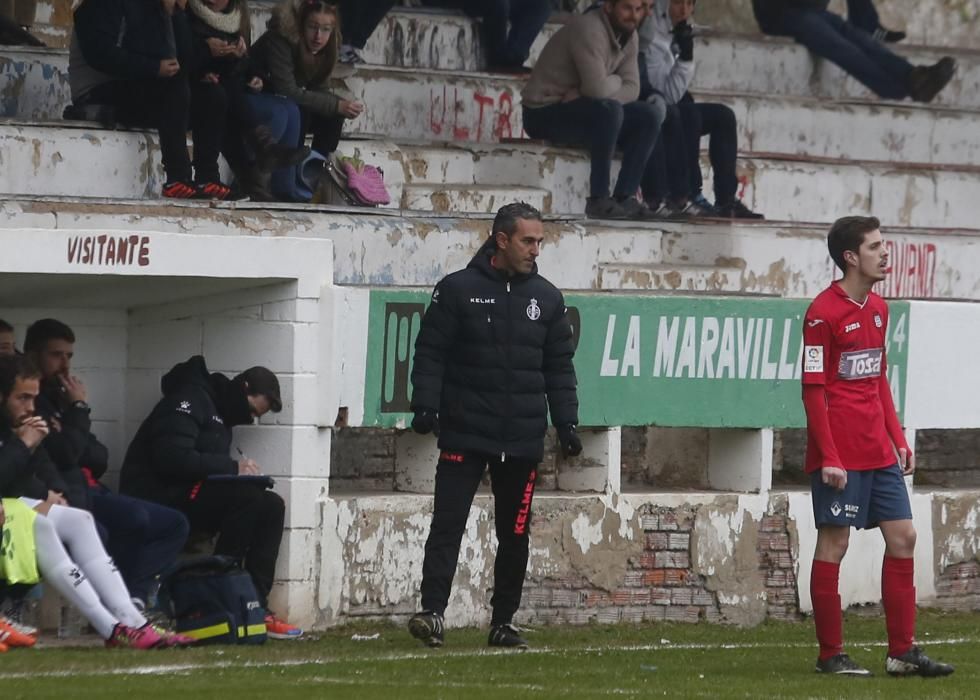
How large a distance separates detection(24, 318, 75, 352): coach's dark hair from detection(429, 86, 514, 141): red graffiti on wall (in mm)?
5513

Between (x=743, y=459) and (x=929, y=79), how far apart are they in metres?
7.05

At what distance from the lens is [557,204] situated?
46.8 ft

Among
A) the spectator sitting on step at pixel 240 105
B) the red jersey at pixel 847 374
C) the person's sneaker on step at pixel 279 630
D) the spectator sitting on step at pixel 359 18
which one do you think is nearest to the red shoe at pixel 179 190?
the spectator sitting on step at pixel 240 105

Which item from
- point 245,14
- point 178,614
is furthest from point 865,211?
point 178,614

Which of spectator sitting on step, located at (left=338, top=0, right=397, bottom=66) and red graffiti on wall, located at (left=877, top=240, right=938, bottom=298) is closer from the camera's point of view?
red graffiti on wall, located at (left=877, top=240, right=938, bottom=298)

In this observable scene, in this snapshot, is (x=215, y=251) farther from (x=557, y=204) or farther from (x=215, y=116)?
(x=557, y=204)

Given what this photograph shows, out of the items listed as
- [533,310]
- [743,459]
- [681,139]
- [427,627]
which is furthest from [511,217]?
[681,139]

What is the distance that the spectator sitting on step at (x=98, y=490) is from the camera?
31.4ft

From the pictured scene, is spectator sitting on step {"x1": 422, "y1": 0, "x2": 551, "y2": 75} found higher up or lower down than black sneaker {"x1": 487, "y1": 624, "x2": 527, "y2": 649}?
higher up

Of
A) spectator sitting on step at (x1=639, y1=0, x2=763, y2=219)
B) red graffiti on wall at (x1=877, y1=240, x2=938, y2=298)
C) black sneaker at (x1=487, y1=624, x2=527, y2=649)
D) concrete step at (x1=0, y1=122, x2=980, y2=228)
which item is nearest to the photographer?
black sneaker at (x1=487, y1=624, x2=527, y2=649)

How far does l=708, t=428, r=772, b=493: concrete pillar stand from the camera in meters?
11.5

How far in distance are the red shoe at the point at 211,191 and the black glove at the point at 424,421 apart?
306 centimetres

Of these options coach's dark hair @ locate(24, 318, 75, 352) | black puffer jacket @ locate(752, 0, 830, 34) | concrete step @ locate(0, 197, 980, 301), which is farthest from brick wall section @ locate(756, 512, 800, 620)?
black puffer jacket @ locate(752, 0, 830, 34)

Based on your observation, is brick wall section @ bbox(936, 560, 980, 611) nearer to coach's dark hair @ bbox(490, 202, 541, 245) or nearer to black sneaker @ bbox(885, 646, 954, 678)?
black sneaker @ bbox(885, 646, 954, 678)
